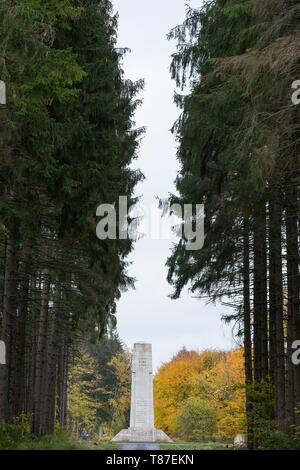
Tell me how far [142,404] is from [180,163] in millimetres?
16818

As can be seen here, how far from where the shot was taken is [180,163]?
19.9m

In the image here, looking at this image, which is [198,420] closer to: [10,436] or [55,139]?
[10,436]

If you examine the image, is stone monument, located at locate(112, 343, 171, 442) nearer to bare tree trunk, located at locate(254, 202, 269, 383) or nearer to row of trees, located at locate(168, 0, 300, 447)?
row of trees, located at locate(168, 0, 300, 447)

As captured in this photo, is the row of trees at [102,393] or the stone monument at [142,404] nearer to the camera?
the stone monument at [142,404]

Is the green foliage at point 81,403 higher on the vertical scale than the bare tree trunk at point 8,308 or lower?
lower

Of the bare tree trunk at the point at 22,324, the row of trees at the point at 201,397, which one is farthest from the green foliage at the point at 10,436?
the row of trees at the point at 201,397

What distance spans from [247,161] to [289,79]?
149cm

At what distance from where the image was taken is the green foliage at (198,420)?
3931 centimetres

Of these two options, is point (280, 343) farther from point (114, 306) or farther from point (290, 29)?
point (114, 306)

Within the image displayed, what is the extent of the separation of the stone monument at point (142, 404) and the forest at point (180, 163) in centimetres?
1038

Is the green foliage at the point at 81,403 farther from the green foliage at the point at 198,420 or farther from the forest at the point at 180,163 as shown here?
the forest at the point at 180,163

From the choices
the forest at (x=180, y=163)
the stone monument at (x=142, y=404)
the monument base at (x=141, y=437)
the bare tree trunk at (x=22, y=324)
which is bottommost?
the monument base at (x=141, y=437)

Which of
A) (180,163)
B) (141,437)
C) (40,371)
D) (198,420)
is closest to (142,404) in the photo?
(141,437)

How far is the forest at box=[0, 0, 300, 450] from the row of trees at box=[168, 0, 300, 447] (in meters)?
0.04
